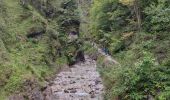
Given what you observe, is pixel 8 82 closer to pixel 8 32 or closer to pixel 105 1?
pixel 8 32

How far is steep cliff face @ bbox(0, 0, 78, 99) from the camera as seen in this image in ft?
79.8

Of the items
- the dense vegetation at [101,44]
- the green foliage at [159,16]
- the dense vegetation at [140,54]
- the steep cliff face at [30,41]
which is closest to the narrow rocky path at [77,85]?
the dense vegetation at [101,44]

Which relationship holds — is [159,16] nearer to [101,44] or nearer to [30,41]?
[30,41]

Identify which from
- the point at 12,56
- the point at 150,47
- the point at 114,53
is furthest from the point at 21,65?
the point at 114,53

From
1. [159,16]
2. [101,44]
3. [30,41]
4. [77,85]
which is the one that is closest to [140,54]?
[159,16]

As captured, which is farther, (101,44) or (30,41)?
(101,44)

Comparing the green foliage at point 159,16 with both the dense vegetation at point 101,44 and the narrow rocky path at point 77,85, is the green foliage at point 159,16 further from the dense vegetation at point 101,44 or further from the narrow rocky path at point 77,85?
the narrow rocky path at point 77,85

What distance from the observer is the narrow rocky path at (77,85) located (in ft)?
91.3

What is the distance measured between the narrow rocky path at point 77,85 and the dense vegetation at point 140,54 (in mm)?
1879

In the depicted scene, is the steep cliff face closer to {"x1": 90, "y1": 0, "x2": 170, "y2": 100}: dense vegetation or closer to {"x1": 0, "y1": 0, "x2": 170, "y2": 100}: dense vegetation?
{"x1": 0, "y1": 0, "x2": 170, "y2": 100}: dense vegetation

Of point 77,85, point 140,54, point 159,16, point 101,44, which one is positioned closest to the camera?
point 159,16

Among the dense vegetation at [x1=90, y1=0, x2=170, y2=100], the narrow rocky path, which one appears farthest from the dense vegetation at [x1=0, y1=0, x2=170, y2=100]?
the narrow rocky path

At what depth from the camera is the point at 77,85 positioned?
1277 inches

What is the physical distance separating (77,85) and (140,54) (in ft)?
30.9
